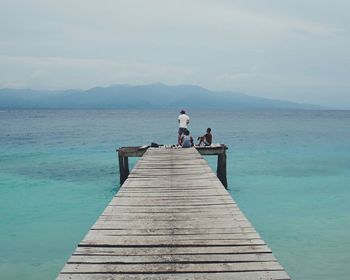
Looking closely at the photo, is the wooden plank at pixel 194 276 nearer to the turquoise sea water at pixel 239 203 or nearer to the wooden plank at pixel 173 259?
the wooden plank at pixel 173 259

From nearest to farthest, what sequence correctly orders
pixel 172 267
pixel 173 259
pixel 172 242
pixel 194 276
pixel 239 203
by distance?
pixel 194 276
pixel 172 267
pixel 173 259
pixel 172 242
pixel 239 203

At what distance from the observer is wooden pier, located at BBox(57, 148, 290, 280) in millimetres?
4383

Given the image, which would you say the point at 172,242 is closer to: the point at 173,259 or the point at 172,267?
the point at 173,259

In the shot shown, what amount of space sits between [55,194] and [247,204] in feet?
29.7

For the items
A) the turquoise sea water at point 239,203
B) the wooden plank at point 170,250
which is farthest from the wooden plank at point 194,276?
the turquoise sea water at point 239,203

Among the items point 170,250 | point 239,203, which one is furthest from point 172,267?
point 239,203

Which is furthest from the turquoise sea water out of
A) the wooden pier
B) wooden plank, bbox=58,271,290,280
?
wooden plank, bbox=58,271,290,280

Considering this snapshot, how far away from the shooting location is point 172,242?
5.30 metres

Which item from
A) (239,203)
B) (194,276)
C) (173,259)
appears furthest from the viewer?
(239,203)

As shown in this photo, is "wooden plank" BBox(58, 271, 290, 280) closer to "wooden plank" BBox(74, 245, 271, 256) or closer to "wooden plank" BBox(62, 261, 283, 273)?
"wooden plank" BBox(62, 261, 283, 273)

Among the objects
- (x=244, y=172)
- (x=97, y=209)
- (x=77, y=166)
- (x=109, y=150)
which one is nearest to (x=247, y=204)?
(x=97, y=209)

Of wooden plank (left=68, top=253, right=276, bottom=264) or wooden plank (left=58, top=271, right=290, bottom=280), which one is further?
wooden plank (left=68, top=253, right=276, bottom=264)

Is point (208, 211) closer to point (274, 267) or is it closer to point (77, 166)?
point (274, 267)

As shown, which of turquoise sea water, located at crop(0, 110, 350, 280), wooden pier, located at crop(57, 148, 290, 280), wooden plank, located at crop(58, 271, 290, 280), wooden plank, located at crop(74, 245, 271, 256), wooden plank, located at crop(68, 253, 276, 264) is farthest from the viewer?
turquoise sea water, located at crop(0, 110, 350, 280)
